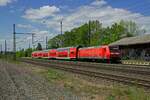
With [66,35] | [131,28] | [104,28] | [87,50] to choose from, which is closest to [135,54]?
[87,50]

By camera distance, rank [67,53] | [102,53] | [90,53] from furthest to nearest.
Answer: [67,53], [90,53], [102,53]

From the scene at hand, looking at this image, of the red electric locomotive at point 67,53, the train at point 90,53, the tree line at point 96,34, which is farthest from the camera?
the tree line at point 96,34

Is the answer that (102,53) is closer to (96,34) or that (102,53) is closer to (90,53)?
(90,53)

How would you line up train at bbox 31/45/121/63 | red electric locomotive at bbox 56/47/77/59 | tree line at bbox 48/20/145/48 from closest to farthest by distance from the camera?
train at bbox 31/45/121/63 < red electric locomotive at bbox 56/47/77/59 < tree line at bbox 48/20/145/48

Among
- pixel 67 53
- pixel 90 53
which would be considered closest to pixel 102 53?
pixel 90 53

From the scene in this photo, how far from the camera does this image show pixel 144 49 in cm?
5453

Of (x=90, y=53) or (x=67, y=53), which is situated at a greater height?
A: (x=67, y=53)

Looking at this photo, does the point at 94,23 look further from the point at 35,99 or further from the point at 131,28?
the point at 35,99

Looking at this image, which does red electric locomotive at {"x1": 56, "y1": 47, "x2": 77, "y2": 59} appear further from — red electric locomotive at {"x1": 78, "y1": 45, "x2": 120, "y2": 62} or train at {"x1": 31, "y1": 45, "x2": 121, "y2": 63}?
red electric locomotive at {"x1": 78, "y1": 45, "x2": 120, "y2": 62}

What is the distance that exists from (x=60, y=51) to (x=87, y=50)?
1608 cm

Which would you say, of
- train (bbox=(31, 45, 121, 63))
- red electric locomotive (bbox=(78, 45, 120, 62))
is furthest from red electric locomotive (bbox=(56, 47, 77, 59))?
red electric locomotive (bbox=(78, 45, 120, 62))

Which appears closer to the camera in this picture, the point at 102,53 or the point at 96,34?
the point at 102,53

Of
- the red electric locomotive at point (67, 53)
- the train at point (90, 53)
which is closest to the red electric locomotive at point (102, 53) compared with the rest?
the train at point (90, 53)

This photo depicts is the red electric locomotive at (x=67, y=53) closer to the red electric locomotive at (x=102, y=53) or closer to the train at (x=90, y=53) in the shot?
the train at (x=90, y=53)
